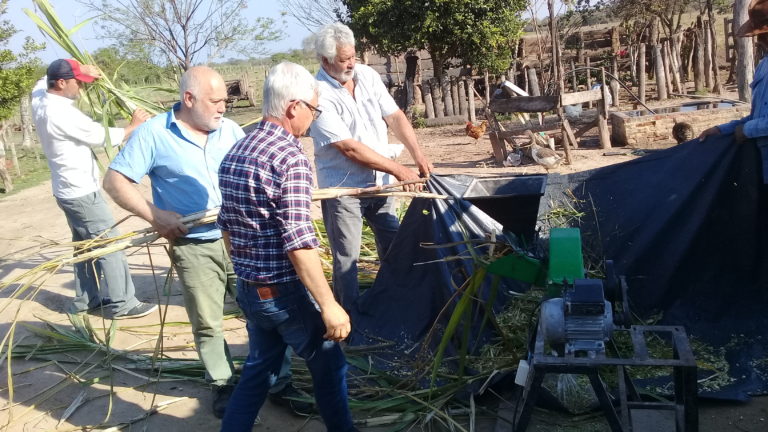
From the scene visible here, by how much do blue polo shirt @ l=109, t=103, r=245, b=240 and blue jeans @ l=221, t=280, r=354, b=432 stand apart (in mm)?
819

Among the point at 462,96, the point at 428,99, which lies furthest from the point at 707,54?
the point at 428,99

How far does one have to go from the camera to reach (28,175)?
49.0ft

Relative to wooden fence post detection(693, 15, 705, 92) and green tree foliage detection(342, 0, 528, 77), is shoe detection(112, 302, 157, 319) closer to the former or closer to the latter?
green tree foliage detection(342, 0, 528, 77)

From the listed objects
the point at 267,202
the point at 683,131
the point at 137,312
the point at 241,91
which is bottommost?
the point at 137,312

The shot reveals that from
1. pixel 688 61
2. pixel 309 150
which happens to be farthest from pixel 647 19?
pixel 309 150

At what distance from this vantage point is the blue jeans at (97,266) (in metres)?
5.45

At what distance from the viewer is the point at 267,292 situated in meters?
2.88

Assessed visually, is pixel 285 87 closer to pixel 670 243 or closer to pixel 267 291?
pixel 267 291

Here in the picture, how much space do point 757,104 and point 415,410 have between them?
2.51 m

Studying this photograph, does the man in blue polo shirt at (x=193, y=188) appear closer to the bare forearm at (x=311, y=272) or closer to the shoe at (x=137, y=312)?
the bare forearm at (x=311, y=272)

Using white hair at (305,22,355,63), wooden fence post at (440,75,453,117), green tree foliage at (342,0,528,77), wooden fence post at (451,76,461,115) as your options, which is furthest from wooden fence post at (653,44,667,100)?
white hair at (305,22,355,63)

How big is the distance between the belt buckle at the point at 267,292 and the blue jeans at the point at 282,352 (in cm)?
1

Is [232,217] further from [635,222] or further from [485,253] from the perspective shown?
[635,222]

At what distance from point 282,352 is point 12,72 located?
13312 mm
